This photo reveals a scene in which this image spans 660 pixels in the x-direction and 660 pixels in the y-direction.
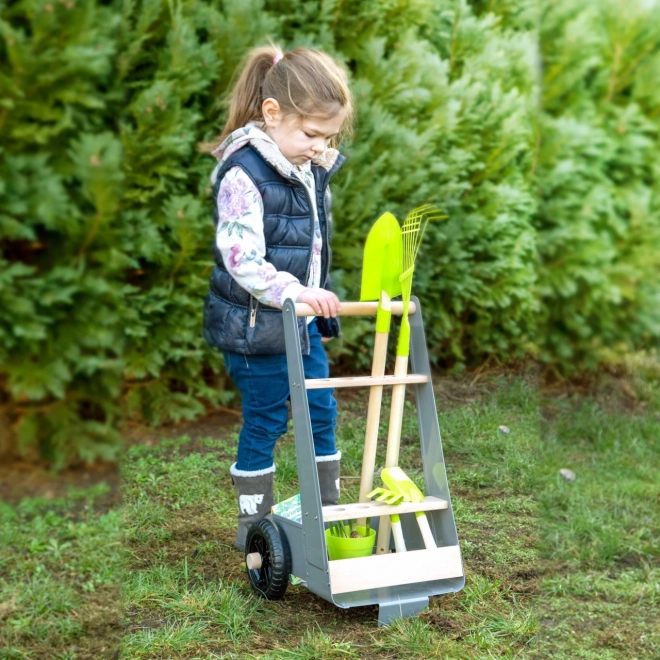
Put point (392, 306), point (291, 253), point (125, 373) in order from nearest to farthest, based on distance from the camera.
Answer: point (392, 306) < point (291, 253) < point (125, 373)

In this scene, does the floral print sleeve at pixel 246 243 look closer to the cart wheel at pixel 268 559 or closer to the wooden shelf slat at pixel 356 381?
the wooden shelf slat at pixel 356 381

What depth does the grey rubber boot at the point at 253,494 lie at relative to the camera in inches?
85.8

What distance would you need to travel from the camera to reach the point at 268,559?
196cm

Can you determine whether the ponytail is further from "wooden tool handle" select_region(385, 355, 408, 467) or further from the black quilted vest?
"wooden tool handle" select_region(385, 355, 408, 467)

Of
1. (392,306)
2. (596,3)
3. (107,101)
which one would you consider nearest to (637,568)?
(392,306)

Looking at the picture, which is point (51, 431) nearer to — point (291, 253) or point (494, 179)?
point (291, 253)

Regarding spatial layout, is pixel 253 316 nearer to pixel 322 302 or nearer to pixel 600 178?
pixel 322 302

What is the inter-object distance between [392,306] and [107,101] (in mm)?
1289

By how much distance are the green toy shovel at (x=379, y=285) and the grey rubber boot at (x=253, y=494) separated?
32 centimetres

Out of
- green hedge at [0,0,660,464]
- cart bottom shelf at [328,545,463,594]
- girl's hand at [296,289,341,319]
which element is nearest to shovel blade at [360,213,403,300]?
girl's hand at [296,289,341,319]

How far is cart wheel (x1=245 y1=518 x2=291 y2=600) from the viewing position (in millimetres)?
1915

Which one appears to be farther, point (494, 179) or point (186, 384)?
point (494, 179)

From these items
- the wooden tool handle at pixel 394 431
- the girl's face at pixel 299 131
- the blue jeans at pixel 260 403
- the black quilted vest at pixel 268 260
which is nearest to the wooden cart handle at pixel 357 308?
the wooden tool handle at pixel 394 431

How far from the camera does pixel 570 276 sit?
2918mm
